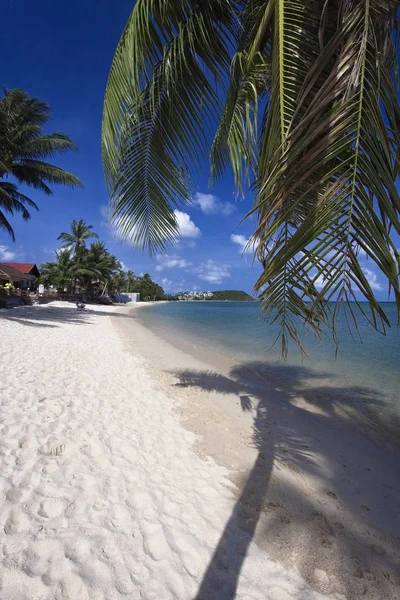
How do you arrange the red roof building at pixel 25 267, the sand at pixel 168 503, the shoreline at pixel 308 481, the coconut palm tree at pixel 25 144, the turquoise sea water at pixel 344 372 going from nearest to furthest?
the sand at pixel 168 503
the shoreline at pixel 308 481
the turquoise sea water at pixel 344 372
the coconut palm tree at pixel 25 144
the red roof building at pixel 25 267

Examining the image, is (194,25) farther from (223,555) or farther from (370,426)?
(370,426)

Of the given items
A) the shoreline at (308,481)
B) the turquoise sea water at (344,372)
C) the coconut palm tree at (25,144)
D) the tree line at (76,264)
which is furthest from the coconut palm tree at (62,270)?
the shoreline at (308,481)

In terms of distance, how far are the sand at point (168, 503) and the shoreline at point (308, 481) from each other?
2 centimetres

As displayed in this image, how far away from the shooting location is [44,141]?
42.7ft

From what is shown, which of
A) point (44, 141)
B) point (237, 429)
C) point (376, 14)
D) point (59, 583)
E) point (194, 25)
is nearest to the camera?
point (376, 14)

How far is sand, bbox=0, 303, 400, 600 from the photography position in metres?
1.73

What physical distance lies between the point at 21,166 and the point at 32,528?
636 inches

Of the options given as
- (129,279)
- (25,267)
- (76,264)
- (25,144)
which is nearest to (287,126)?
(25,144)

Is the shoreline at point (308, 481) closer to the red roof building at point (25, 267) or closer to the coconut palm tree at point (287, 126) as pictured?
the coconut palm tree at point (287, 126)

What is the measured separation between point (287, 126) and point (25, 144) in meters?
15.7

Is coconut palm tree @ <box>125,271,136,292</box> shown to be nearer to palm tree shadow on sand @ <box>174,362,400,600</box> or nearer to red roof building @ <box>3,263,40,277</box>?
red roof building @ <box>3,263,40,277</box>

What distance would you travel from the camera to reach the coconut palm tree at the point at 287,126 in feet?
3.33

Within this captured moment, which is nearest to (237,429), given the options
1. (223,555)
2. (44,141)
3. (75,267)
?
(223,555)

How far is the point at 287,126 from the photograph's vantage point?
1360 mm
